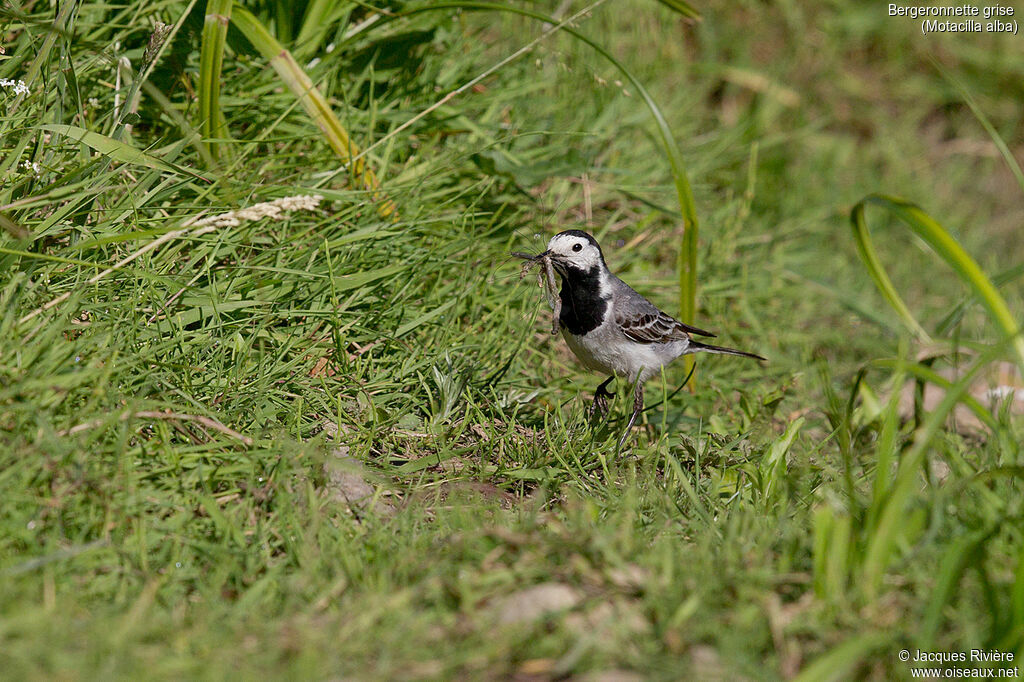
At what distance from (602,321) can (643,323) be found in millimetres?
286

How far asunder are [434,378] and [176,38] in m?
2.09

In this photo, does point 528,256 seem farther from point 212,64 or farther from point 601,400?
point 212,64

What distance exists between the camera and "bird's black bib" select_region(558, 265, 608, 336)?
13.9 ft

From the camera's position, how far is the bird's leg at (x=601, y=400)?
164 inches

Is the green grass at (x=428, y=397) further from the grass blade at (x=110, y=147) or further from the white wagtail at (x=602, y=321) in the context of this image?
the white wagtail at (x=602, y=321)

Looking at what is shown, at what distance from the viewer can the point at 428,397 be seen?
3807 millimetres

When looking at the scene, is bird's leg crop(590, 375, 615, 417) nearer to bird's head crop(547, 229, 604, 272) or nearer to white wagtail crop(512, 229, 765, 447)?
white wagtail crop(512, 229, 765, 447)

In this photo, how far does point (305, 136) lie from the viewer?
14.3 ft

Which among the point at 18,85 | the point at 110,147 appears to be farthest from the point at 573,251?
the point at 18,85

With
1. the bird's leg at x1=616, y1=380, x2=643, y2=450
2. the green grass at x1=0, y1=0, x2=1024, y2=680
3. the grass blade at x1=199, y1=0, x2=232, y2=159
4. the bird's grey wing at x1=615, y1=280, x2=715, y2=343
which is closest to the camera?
the green grass at x1=0, y1=0, x2=1024, y2=680

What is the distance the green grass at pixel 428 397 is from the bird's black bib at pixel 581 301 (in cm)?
20

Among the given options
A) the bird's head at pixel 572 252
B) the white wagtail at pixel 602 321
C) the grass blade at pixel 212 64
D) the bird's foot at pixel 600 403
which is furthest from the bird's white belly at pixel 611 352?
→ the grass blade at pixel 212 64

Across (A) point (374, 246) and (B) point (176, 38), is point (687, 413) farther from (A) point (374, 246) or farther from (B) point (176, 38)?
(B) point (176, 38)

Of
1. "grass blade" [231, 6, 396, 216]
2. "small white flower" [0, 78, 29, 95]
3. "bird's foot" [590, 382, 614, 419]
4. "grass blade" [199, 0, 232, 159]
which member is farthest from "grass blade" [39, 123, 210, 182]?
"bird's foot" [590, 382, 614, 419]
